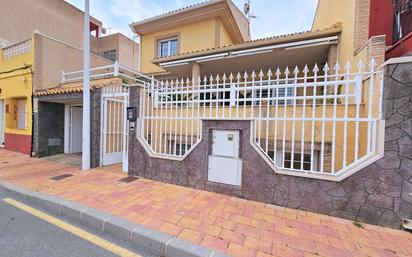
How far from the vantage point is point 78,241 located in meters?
2.75

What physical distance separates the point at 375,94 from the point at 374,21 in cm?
440

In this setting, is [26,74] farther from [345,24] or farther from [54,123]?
[345,24]

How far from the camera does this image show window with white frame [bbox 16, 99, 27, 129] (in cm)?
939

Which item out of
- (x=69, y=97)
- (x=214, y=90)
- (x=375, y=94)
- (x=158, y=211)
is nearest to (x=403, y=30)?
(x=375, y=94)

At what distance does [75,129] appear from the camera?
31.0ft

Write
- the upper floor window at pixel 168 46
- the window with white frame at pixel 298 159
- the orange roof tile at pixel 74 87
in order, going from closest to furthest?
the window with white frame at pixel 298 159 < the orange roof tile at pixel 74 87 < the upper floor window at pixel 168 46

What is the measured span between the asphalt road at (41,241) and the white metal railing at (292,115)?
8.03 feet

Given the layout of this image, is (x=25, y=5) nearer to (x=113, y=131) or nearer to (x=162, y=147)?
(x=113, y=131)

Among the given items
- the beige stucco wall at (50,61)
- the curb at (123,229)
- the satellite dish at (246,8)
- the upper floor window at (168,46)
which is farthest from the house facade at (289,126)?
the satellite dish at (246,8)

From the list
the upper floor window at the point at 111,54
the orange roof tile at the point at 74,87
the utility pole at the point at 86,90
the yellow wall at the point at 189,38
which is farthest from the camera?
the upper floor window at the point at 111,54

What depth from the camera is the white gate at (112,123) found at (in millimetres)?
6828

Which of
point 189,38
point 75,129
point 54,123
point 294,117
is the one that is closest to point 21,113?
point 54,123

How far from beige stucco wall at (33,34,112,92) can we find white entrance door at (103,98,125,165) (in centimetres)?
416

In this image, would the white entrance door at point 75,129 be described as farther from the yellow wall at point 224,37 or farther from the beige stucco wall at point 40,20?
the yellow wall at point 224,37
